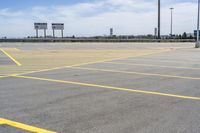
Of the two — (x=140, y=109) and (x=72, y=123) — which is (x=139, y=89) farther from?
(x=72, y=123)

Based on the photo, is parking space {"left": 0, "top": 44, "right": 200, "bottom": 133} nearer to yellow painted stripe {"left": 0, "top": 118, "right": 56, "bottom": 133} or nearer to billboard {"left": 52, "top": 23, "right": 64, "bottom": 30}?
yellow painted stripe {"left": 0, "top": 118, "right": 56, "bottom": 133}

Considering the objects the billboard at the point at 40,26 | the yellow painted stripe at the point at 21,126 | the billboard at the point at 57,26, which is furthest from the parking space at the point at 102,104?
the billboard at the point at 57,26

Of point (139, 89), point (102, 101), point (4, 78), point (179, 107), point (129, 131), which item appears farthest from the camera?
point (4, 78)

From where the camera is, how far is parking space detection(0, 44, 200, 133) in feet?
17.6

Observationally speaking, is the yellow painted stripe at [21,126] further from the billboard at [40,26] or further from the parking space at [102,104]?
the billboard at [40,26]

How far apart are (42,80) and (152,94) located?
412 cm

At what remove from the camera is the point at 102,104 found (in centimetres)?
689

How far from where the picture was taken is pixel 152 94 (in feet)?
26.5

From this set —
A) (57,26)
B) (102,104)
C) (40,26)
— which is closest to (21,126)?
(102,104)

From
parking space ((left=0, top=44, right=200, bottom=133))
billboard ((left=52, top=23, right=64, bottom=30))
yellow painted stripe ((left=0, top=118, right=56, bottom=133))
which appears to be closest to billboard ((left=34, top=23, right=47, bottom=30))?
billboard ((left=52, top=23, right=64, bottom=30))

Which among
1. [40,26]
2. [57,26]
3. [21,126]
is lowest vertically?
[21,126]

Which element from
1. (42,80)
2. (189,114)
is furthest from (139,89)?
(42,80)

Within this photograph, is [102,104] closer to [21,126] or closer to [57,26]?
[21,126]

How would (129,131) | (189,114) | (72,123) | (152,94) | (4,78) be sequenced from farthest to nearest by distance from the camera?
(4,78) < (152,94) < (189,114) < (72,123) < (129,131)
